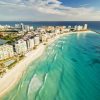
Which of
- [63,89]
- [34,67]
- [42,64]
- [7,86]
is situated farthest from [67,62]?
[7,86]

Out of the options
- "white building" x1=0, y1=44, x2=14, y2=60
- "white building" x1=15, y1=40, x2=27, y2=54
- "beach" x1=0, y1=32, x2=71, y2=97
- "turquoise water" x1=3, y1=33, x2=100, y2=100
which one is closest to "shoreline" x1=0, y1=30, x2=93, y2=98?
"beach" x1=0, y1=32, x2=71, y2=97

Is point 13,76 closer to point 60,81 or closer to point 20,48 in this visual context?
point 60,81

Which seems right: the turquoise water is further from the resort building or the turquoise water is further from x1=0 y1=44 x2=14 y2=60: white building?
x1=0 y1=44 x2=14 y2=60: white building

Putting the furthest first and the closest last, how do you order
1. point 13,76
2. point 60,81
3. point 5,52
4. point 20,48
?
point 20,48 < point 5,52 < point 13,76 < point 60,81

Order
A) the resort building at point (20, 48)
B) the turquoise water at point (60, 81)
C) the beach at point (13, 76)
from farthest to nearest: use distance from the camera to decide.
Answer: the resort building at point (20, 48), the beach at point (13, 76), the turquoise water at point (60, 81)

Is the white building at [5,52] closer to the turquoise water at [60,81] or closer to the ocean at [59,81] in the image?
the ocean at [59,81]

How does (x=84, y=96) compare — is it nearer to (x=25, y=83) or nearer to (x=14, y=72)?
(x=25, y=83)

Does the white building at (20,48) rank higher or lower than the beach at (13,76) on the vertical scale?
higher

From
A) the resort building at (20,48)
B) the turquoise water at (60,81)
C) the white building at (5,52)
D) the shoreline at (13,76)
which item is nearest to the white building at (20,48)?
the resort building at (20,48)

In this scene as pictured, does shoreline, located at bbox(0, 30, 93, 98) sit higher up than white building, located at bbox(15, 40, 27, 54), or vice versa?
white building, located at bbox(15, 40, 27, 54)

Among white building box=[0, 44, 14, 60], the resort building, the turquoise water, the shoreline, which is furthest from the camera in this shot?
the resort building

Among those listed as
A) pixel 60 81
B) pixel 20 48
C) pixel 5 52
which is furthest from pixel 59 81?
pixel 20 48
